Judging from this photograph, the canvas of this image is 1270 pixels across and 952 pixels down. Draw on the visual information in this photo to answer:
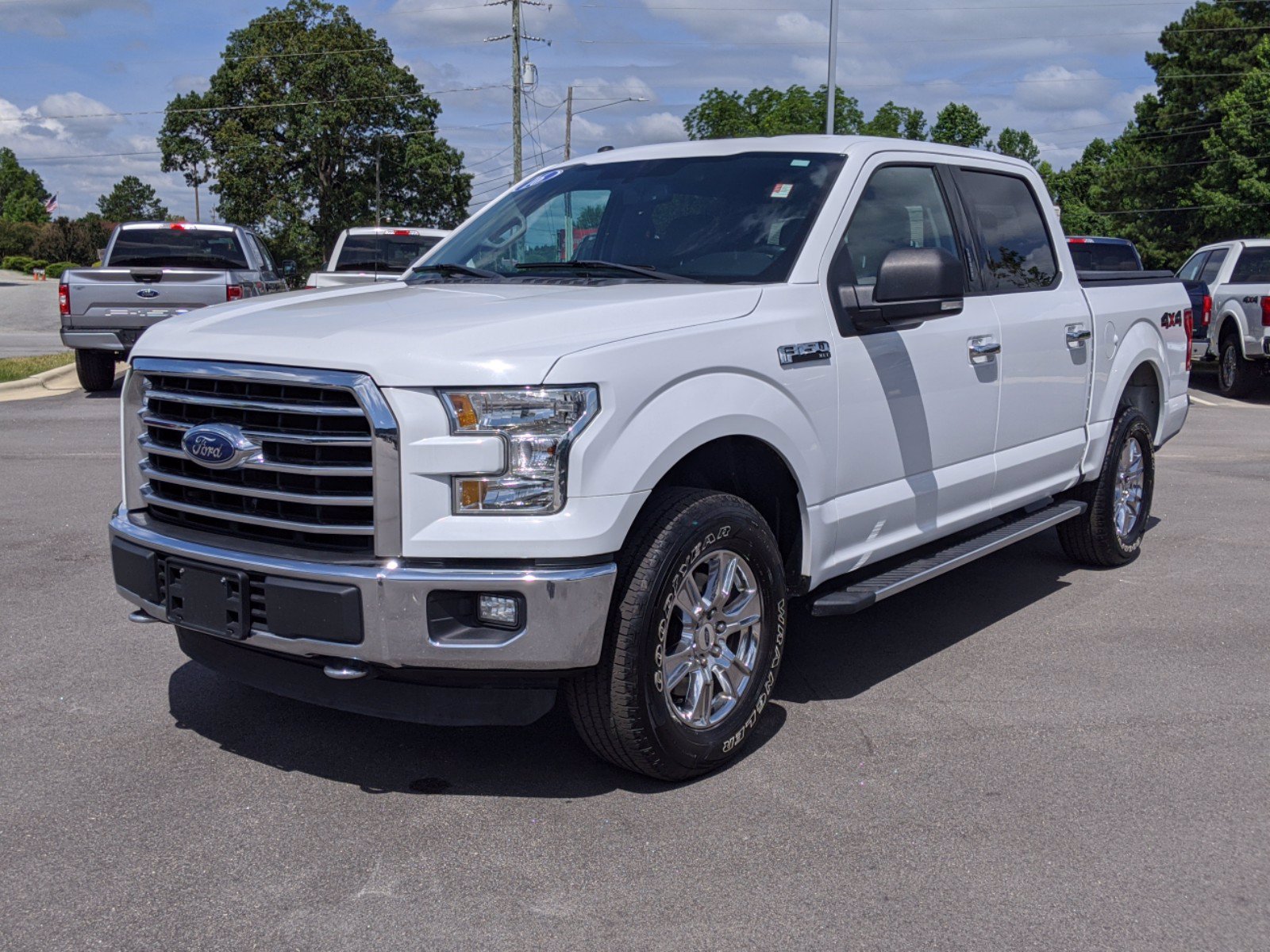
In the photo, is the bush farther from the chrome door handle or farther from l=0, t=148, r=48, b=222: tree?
the chrome door handle

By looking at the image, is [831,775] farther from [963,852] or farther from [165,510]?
[165,510]

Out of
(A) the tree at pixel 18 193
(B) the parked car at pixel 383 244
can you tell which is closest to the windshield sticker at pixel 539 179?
(B) the parked car at pixel 383 244

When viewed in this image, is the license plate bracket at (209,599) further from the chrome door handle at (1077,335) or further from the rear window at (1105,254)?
the rear window at (1105,254)

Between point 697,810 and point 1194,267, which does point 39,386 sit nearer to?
point 697,810

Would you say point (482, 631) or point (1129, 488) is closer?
point (482, 631)

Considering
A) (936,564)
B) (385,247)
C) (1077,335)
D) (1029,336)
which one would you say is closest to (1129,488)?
(1077,335)

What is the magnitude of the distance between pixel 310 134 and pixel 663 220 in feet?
174

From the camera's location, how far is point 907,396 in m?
4.67

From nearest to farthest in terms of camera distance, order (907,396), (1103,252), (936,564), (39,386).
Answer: (907,396)
(936,564)
(39,386)
(1103,252)

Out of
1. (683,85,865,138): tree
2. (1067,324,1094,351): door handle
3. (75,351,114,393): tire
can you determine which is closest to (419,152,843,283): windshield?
(1067,324,1094,351): door handle

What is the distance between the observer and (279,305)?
4.16 metres

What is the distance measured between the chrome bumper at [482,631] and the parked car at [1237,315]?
14.0 meters

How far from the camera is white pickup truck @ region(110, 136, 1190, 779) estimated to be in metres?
3.38

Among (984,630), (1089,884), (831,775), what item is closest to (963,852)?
(1089,884)
